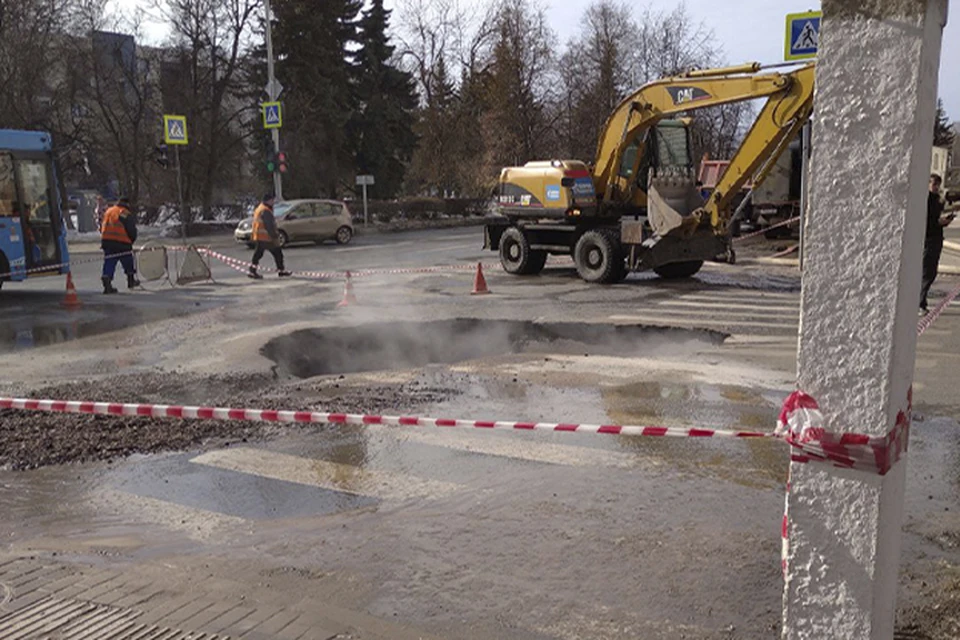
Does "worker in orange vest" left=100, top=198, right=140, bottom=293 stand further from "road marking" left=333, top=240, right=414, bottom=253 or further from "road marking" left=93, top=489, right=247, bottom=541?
"road marking" left=93, top=489, right=247, bottom=541

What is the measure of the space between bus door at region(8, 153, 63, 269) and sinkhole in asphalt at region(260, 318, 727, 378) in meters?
7.95

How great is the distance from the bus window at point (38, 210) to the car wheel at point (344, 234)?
572 inches

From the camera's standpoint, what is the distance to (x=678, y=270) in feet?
55.9

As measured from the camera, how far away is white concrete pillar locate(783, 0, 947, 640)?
260cm

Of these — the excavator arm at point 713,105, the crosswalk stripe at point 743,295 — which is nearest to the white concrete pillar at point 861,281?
the crosswalk stripe at point 743,295

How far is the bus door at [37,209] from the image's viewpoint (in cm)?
1595

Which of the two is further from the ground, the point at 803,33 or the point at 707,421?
the point at 803,33

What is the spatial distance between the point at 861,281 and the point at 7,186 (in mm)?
16624

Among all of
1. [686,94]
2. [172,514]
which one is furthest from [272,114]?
[172,514]

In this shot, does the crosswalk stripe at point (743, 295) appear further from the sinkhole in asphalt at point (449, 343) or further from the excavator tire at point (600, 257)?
the sinkhole in asphalt at point (449, 343)

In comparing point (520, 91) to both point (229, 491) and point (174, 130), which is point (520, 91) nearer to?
point (174, 130)

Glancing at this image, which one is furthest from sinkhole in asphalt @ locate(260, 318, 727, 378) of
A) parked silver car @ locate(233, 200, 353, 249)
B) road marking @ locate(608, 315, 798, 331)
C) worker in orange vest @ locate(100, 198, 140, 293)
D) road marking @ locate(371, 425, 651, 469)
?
parked silver car @ locate(233, 200, 353, 249)

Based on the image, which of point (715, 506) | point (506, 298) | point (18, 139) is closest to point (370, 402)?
point (715, 506)

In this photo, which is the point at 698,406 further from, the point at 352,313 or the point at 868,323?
the point at 352,313
